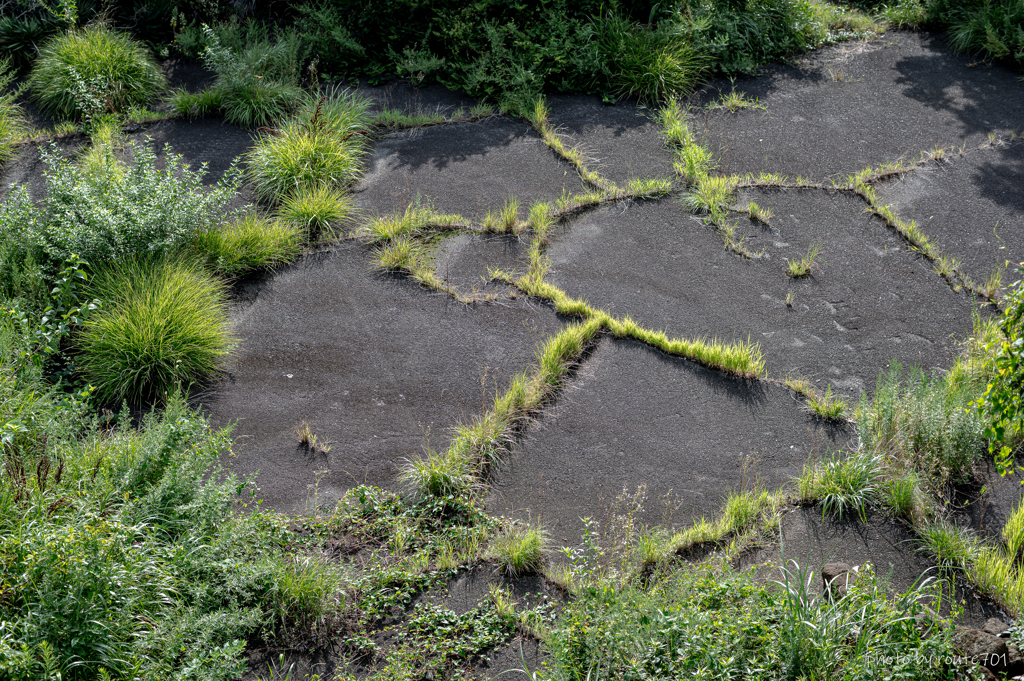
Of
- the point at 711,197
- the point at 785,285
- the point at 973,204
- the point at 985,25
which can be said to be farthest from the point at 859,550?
the point at 985,25

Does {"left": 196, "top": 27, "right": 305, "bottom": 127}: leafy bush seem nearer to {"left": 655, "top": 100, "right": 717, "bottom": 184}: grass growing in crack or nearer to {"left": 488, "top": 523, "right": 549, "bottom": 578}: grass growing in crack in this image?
{"left": 655, "top": 100, "right": 717, "bottom": 184}: grass growing in crack

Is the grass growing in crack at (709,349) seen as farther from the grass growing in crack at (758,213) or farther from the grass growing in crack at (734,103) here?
the grass growing in crack at (734,103)

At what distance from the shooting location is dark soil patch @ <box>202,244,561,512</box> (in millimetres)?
4578

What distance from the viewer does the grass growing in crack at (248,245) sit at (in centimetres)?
573

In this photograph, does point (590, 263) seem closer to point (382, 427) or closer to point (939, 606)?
point (382, 427)

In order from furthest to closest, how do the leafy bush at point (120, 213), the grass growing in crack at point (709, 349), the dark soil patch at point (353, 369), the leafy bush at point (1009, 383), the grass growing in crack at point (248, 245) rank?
1. the grass growing in crack at point (248, 245)
2. the leafy bush at point (120, 213)
3. the grass growing in crack at point (709, 349)
4. the dark soil patch at point (353, 369)
5. the leafy bush at point (1009, 383)

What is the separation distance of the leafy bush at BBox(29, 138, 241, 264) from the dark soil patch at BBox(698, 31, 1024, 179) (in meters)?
4.15

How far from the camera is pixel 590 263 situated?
5.92 meters

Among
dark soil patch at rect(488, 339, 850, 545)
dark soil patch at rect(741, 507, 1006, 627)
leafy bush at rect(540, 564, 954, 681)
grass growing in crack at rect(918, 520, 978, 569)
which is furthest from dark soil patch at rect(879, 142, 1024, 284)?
leafy bush at rect(540, 564, 954, 681)

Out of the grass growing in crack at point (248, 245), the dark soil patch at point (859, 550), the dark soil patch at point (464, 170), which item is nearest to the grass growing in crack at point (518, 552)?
the dark soil patch at point (859, 550)

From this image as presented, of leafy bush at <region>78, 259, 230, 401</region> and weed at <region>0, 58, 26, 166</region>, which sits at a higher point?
weed at <region>0, 58, 26, 166</region>

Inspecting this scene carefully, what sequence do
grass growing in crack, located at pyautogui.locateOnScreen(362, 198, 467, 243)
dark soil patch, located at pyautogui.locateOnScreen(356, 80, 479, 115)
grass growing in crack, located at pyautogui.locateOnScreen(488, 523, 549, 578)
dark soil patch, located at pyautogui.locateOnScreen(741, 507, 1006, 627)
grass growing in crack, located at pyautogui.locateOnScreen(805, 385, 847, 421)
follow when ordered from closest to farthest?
dark soil patch, located at pyautogui.locateOnScreen(741, 507, 1006, 627) → grass growing in crack, located at pyautogui.locateOnScreen(488, 523, 549, 578) → grass growing in crack, located at pyautogui.locateOnScreen(805, 385, 847, 421) → grass growing in crack, located at pyautogui.locateOnScreen(362, 198, 467, 243) → dark soil patch, located at pyautogui.locateOnScreen(356, 80, 479, 115)

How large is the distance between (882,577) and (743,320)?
202 centimetres

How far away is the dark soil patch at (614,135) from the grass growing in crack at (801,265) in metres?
1.34
